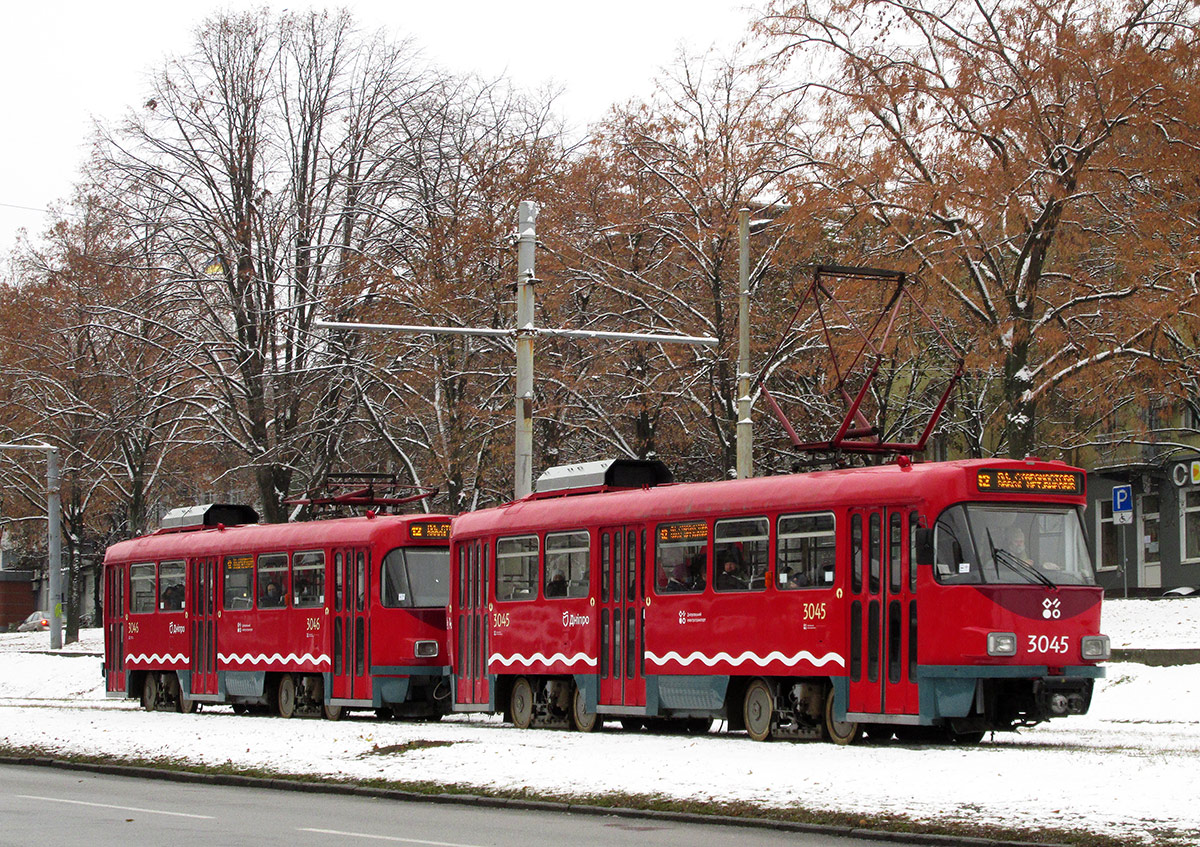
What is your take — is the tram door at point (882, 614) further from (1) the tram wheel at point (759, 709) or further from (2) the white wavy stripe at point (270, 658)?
(2) the white wavy stripe at point (270, 658)

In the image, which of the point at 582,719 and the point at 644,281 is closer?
the point at 582,719

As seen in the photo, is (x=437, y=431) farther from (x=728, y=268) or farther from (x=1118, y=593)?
(x=1118, y=593)

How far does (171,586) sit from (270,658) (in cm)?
410

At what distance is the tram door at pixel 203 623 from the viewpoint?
30562mm

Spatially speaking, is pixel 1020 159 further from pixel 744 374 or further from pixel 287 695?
pixel 287 695

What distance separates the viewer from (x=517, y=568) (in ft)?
79.0

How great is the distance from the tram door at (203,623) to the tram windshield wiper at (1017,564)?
1612 cm

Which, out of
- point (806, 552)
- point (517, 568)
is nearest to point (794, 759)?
point (806, 552)

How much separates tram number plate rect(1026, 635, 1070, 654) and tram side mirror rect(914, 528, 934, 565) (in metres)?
1.21

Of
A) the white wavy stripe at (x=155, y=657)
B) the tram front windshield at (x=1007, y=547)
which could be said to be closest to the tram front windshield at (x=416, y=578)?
the white wavy stripe at (x=155, y=657)

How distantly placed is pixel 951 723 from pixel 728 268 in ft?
63.6

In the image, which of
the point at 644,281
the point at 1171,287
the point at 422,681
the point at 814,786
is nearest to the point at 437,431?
the point at 644,281

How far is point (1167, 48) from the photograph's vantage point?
27.5 m

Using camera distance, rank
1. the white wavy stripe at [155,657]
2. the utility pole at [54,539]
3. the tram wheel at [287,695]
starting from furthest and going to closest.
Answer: the utility pole at [54,539], the white wavy stripe at [155,657], the tram wheel at [287,695]
